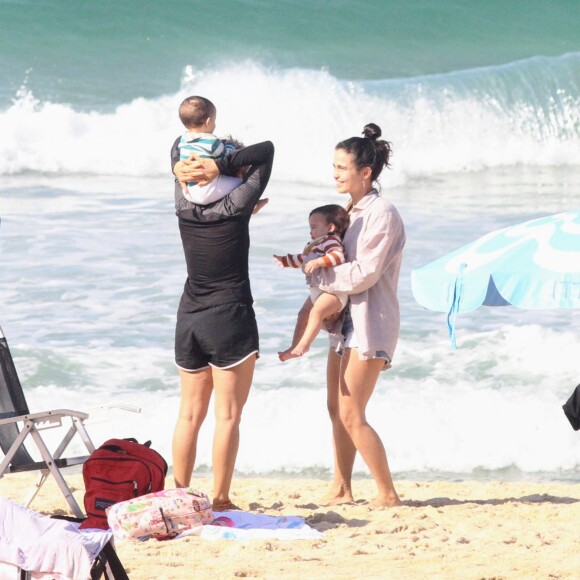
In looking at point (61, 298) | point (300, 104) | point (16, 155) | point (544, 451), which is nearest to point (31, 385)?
point (61, 298)

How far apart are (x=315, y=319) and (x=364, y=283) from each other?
25cm

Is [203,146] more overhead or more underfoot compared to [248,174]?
more overhead

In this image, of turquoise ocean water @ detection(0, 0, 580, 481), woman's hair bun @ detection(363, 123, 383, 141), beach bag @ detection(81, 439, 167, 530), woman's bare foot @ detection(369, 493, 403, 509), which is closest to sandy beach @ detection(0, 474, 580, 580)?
woman's bare foot @ detection(369, 493, 403, 509)

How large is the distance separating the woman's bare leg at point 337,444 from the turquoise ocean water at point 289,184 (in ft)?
3.26

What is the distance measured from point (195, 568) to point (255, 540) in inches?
15.5

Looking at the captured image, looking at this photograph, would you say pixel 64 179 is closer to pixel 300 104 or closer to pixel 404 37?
pixel 300 104

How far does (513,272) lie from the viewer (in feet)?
15.0

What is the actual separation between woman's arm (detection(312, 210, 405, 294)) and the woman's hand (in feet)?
2.01

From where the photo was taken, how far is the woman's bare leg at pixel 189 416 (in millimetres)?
4750

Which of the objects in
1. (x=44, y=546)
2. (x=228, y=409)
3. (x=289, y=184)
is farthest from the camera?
(x=289, y=184)

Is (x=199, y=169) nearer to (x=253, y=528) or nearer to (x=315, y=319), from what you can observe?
(x=315, y=319)

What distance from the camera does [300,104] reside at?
18.1 meters

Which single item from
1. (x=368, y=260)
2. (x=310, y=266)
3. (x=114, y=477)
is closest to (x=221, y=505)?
(x=114, y=477)

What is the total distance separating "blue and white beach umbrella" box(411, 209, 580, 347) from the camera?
4473mm
